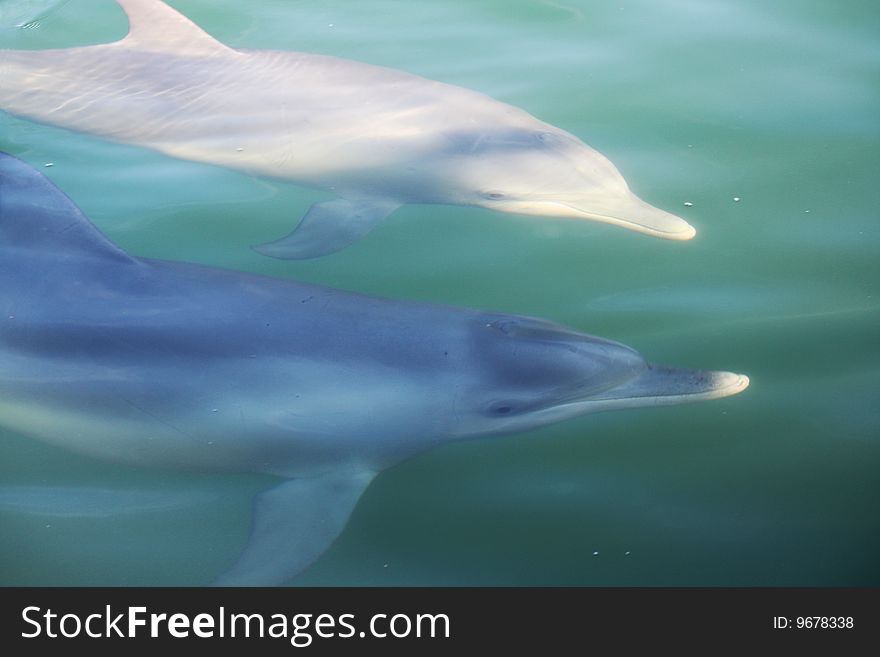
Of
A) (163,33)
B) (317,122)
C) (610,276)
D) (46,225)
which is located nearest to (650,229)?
(610,276)

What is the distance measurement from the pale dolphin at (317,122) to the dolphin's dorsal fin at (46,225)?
5.55 ft

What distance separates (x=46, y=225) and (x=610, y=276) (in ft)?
10.1

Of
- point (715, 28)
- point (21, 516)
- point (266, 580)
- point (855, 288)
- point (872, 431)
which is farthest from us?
point (715, 28)

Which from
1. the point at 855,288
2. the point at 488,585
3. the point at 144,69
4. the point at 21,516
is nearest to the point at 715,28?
the point at 855,288

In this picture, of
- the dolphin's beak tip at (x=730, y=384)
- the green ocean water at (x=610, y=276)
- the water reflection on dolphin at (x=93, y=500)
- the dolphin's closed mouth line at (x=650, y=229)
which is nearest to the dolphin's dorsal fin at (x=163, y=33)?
the green ocean water at (x=610, y=276)

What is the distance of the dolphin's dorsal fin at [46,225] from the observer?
5.23 m

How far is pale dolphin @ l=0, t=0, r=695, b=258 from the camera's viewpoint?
23.4ft

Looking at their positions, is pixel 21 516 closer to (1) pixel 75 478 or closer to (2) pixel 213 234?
(1) pixel 75 478

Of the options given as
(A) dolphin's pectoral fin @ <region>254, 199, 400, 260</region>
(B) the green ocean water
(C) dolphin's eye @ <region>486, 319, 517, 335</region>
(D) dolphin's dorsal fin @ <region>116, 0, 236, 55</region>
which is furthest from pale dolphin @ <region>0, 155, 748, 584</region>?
(D) dolphin's dorsal fin @ <region>116, 0, 236, 55</region>

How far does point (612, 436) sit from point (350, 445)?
1.24m

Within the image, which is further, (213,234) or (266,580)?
(213,234)

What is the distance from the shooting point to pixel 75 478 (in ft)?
16.2

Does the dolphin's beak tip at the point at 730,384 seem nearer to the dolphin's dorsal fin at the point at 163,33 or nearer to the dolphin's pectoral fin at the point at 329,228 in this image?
the dolphin's pectoral fin at the point at 329,228

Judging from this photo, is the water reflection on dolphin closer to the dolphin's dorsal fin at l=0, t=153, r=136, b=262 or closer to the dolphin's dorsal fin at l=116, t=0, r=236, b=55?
the dolphin's dorsal fin at l=0, t=153, r=136, b=262
